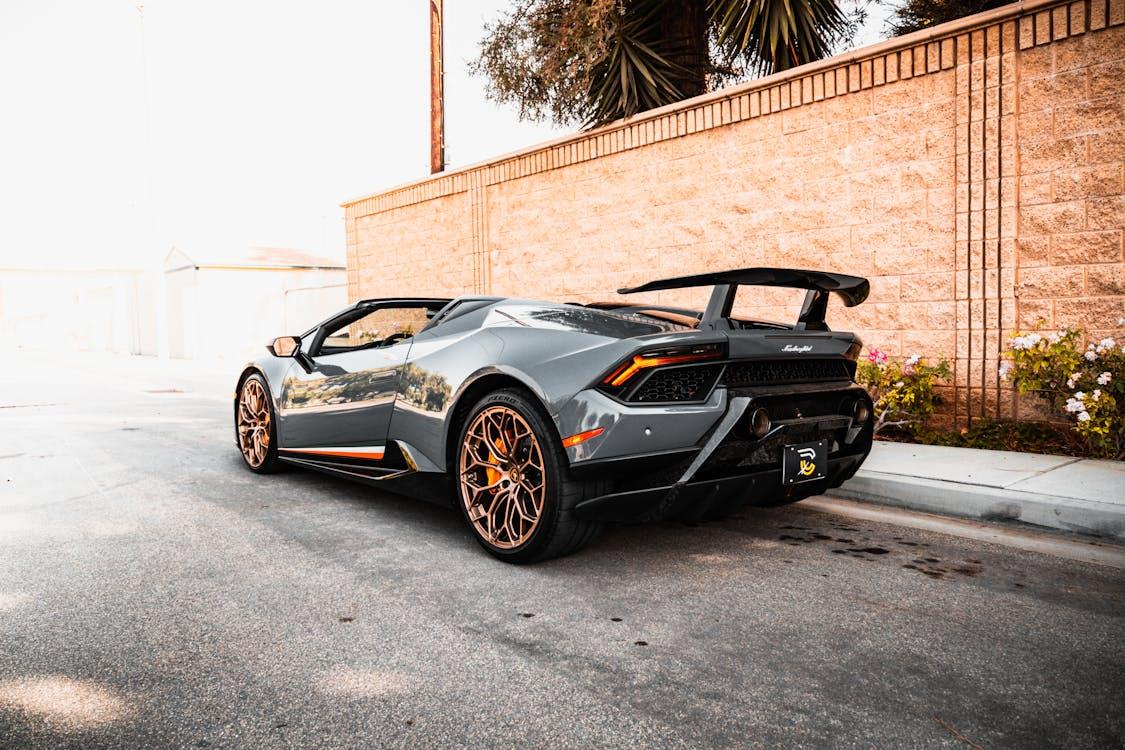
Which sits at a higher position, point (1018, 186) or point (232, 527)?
point (1018, 186)

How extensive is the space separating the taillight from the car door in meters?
1.55

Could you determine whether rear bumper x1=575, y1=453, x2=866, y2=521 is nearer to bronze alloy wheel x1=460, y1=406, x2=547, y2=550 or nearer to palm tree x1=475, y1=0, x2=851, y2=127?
bronze alloy wheel x1=460, y1=406, x2=547, y2=550

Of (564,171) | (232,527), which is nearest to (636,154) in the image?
(564,171)

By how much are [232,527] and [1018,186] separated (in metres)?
5.91

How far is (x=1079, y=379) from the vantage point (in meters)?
5.61

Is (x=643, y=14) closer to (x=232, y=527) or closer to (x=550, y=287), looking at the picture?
(x=550, y=287)

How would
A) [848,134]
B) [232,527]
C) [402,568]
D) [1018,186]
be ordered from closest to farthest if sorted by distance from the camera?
[402,568], [232,527], [1018,186], [848,134]

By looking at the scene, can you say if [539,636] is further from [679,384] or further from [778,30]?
[778,30]

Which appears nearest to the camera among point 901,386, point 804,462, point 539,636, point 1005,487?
point 539,636

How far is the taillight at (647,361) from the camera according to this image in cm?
332

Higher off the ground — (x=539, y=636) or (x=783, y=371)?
(x=783, y=371)

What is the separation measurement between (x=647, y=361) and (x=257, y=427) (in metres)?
3.71

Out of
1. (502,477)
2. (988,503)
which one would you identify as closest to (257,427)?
(502,477)

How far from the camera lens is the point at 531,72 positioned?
10.6 meters
